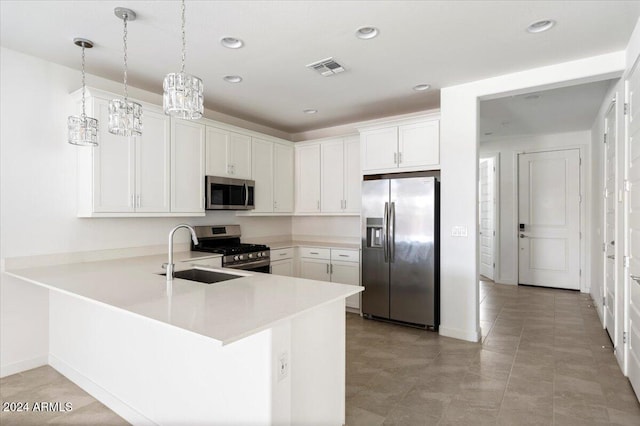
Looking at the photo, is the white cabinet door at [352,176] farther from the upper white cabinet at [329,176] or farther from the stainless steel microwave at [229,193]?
the stainless steel microwave at [229,193]

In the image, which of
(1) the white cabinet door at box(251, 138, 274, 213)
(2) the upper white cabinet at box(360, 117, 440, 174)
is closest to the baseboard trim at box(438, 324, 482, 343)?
(2) the upper white cabinet at box(360, 117, 440, 174)

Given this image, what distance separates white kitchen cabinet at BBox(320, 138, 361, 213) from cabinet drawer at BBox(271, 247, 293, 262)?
0.76 m

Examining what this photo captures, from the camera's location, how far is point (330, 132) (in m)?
5.58

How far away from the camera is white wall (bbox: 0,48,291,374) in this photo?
2906 mm

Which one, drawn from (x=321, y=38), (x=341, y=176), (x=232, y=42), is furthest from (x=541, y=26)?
(x=341, y=176)

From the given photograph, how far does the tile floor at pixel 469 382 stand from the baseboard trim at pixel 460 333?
0.08m

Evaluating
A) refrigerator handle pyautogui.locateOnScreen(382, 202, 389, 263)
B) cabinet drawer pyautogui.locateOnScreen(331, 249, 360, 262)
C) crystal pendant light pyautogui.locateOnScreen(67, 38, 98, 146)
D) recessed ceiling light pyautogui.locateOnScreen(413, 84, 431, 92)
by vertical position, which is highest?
recessed ceiling light pyautogui.locateOnScreen(413, 84, 431, 92)

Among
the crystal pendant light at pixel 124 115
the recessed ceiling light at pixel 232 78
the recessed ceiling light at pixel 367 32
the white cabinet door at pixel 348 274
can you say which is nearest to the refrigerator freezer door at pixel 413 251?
the white cabinet door at pixel 348 274

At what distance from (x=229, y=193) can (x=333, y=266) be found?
5.34 ft

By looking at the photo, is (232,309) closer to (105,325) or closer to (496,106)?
(105,325)

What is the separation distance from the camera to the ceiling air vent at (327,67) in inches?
122

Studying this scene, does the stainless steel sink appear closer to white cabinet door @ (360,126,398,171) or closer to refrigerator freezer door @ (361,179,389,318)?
refrigerator freezer door @ (361,179,389,318)

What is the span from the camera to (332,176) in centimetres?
502

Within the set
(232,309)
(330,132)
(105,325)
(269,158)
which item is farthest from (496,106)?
(105,325)
